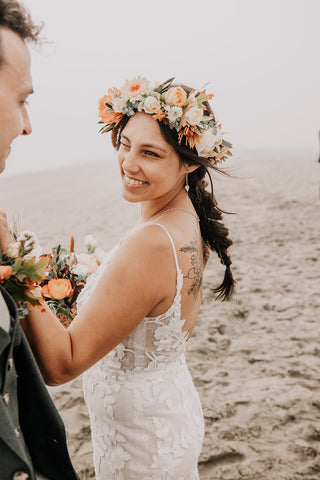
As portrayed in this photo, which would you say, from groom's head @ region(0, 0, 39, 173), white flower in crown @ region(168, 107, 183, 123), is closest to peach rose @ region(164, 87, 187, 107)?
white flower in crown @ region(168, 107, 183, 123)

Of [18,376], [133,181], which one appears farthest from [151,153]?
[18,376]

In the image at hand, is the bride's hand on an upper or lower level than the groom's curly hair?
lower

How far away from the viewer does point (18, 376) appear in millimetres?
Result: 1383

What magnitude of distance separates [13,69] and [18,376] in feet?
3.28

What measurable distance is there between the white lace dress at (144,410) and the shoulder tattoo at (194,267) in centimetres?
18

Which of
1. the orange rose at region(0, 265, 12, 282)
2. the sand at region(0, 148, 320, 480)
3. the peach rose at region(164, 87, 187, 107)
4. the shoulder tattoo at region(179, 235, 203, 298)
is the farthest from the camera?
the sand at region(0, 148, 320, 480)

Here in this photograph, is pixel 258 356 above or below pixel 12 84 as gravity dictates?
below

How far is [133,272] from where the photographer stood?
74.6 inches

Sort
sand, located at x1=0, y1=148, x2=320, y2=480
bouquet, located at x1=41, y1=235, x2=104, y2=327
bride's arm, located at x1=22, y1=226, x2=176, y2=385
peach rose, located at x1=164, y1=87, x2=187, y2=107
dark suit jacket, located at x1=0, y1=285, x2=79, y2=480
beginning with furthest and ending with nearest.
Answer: sand, located at x1=0, y1=148, x2=320, y2=480, peach rose, located at x1=164, y1=87, x2=187, y2=107, bouquet, located at x1=41, y1=235, x2=104, y2=327, bride's arm, located at x1=22, y1=226, x2=176, y2=385, dark suit jacket, located at x1=0, y1=285, x2=79, y2=480

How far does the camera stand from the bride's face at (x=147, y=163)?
2.28 m

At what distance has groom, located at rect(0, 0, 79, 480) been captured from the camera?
1.19 metres

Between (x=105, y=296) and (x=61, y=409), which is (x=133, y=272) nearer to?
(x=105, y=296)

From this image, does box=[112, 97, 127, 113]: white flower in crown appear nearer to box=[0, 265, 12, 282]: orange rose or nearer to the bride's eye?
the bride's eye

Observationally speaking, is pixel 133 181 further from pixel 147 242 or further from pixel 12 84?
pixel 12 84
